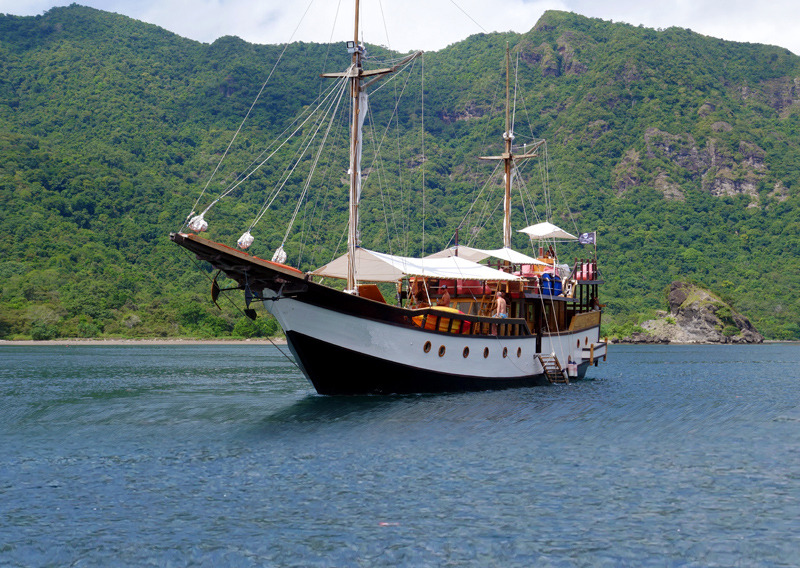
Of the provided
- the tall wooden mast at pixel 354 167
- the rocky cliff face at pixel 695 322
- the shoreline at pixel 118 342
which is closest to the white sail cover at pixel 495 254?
the tall wooden mast at pixel 354 167

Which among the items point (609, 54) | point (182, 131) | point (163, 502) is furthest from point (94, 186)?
point (609, 54)

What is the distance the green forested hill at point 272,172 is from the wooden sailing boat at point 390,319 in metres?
47.0

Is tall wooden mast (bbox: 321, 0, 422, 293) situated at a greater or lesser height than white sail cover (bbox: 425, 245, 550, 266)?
greater

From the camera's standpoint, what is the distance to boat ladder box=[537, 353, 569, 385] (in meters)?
35.4

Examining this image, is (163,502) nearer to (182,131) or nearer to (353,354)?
(353,354)

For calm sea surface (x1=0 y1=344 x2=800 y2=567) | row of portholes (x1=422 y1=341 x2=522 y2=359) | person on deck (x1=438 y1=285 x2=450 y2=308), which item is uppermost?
person on deck (x1=438 y1=285 x2=450 y2=308)

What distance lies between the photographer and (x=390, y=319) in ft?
84.2

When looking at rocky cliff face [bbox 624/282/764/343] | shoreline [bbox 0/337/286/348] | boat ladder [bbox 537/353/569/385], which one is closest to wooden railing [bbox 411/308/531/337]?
boat ladder [bbox 537/353/569/385]

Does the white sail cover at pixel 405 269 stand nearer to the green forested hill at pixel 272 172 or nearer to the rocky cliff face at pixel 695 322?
the green forested hill at pixel 272 172

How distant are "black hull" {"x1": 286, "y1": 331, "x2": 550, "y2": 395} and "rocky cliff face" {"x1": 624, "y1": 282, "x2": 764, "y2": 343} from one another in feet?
351

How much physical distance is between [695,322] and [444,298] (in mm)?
109147

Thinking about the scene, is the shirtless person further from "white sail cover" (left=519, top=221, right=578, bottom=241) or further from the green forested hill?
the green forested hill

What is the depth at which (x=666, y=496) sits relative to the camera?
48.2 ft

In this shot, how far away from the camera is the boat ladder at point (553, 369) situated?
116 ft
